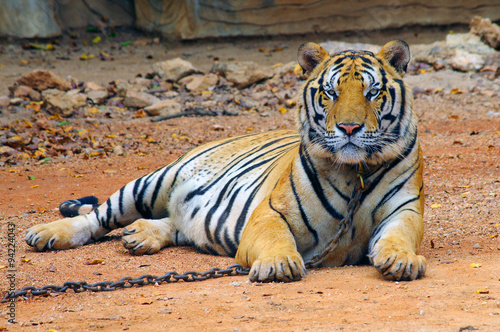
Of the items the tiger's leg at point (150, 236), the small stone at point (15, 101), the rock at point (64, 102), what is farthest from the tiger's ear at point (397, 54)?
the small stone at point (15, 101)

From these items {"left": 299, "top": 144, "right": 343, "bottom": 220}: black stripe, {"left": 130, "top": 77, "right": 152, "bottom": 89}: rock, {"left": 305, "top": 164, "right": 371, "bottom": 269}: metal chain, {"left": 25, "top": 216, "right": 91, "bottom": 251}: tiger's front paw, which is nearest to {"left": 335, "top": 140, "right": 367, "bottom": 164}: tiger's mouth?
{"left": 305, "top": 164, "right": 371, "bottom": 269}: metal chain

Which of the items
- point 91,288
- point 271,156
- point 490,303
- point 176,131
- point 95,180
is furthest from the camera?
point 176,131

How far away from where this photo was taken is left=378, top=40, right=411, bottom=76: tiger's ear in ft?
11.3

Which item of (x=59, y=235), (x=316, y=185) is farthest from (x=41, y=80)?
(x=316, y=185)

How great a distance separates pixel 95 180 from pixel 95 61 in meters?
6.04

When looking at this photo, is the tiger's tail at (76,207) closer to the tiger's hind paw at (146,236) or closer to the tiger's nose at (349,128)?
the tiger's hind paw at (146,236)

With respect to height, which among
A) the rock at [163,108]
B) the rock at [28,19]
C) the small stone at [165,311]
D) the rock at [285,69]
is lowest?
the small stone at [165,311]

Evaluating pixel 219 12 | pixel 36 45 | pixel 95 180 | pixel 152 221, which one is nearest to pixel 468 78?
pixel 219 12

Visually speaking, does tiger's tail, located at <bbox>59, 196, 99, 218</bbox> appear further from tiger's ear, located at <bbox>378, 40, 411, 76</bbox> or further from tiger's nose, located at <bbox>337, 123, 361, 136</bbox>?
tiger's ear, located at <bbox>378, 40, 411, 76</bbox>

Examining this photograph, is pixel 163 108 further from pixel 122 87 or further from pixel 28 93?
pixel 28 93

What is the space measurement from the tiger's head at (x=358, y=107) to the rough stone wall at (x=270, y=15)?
922cm

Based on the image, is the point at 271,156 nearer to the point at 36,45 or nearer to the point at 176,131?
the point at 176,131

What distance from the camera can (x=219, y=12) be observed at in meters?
12.4

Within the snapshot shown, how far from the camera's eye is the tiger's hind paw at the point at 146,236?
4266 mm
